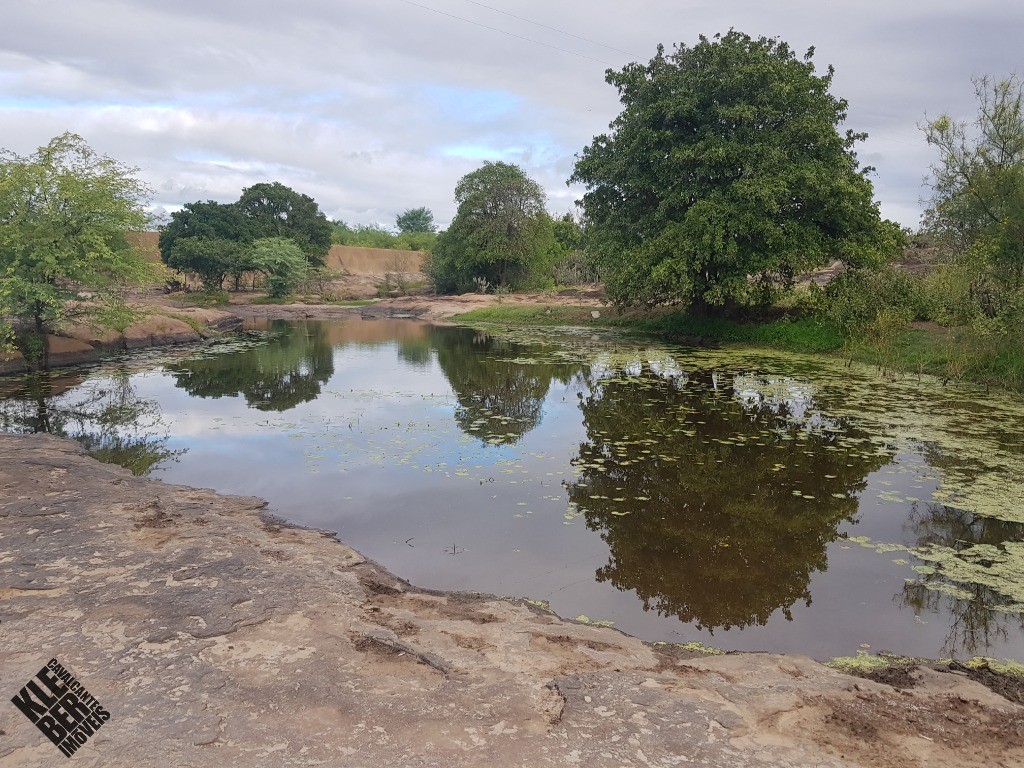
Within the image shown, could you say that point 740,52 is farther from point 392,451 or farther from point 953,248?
point 392,451

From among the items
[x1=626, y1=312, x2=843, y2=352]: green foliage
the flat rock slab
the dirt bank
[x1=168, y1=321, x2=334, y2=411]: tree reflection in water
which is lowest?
the flat rock slab

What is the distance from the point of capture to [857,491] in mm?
8016

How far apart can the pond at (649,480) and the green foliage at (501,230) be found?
28392mm

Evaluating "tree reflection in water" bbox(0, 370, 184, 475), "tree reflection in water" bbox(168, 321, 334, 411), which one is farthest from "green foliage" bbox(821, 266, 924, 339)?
"tree reflection in water" bbox(0, 370, 184, 475)

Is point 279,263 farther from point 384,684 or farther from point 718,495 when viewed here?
point 384,684

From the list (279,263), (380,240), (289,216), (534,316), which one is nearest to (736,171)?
(534,316)

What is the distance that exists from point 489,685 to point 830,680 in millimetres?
2098

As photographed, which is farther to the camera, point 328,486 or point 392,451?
point 392,451

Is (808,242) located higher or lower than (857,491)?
higher

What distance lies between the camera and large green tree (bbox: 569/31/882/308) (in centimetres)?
1936

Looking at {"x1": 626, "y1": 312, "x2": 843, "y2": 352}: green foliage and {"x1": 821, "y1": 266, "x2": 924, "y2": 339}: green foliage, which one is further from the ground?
Result: {"x1": 821, "y1": 266, "x2": 924, "y2": 339}: green foliage

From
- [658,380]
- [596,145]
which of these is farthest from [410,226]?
[658,380]

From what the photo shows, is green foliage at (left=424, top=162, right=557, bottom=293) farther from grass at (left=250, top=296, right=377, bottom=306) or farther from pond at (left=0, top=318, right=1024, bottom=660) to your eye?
pond at (left=0, top=318, right=1024, bottom=660)

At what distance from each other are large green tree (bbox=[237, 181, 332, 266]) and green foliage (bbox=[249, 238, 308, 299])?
13.7 ft
